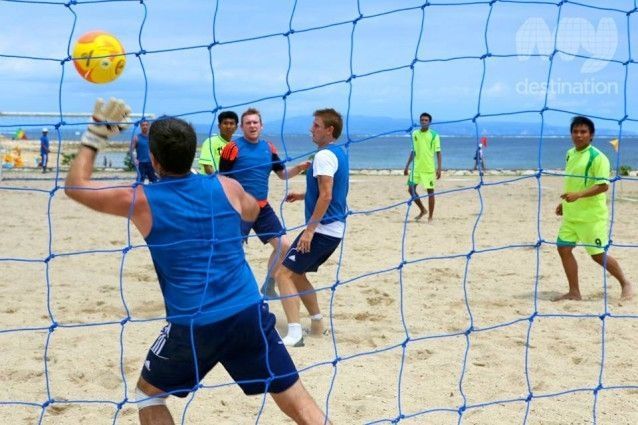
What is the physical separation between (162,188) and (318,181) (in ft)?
5.98

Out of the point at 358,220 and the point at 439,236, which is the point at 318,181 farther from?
the point at 358,220

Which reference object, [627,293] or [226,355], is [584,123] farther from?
[226,355]

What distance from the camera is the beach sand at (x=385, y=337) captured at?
3.71 meters

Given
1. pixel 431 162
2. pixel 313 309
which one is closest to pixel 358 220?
pixel 431 162

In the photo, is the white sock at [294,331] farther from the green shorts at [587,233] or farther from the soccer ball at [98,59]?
the green shorts at [587,233]

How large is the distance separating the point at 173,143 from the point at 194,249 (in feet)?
1.17

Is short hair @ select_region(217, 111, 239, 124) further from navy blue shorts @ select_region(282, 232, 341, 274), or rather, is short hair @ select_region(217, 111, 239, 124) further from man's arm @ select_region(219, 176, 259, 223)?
man's arm @ select_region(219, 176, 259, 223)

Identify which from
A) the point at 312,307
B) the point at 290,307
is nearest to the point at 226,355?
the point at 290,307

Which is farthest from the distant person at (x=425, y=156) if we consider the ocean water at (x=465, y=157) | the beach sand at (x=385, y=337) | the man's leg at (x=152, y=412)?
the man's leg at (x=152, y=412)

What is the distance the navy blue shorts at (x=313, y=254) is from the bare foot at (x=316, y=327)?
0.40 metres

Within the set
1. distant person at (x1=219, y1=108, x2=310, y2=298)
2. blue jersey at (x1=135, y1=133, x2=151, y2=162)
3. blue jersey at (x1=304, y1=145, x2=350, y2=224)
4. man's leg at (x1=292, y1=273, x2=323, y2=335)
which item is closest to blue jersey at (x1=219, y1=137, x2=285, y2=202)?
distant person at (x1=219, y1=108, x2=310, y2=298)

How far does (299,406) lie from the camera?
285 centimetres

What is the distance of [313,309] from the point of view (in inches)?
194

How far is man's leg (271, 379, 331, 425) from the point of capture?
9.29 feet
